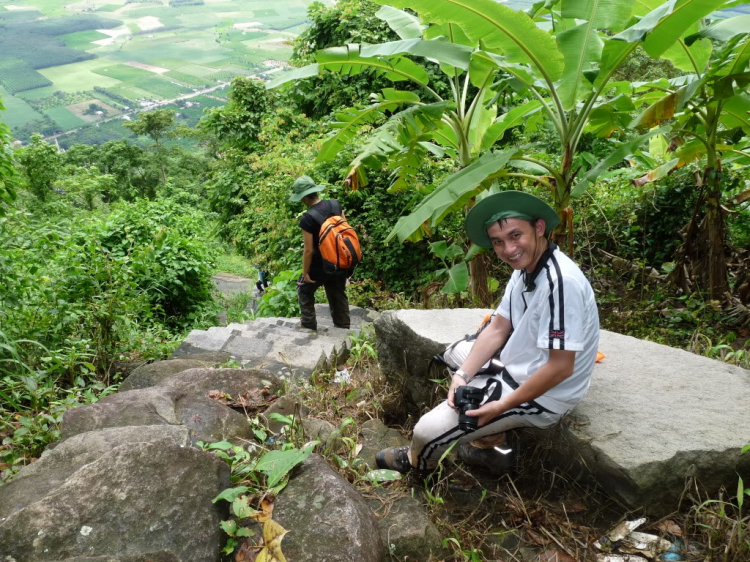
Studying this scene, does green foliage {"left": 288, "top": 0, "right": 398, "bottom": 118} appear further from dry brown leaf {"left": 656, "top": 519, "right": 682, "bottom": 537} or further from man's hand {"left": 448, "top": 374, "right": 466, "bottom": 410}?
dry brown leaf {"left": 656, "top": 519, "right": 682, "bottom": 537}

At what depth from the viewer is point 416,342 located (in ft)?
11.3

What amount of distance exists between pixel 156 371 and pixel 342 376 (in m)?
1.49

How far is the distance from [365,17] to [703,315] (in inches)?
439

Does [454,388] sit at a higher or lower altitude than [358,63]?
lower

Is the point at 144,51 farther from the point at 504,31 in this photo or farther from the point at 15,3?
the point at 504,31

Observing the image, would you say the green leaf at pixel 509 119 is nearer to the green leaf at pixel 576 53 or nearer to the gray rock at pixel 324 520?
the green leaf at pixel 576 53

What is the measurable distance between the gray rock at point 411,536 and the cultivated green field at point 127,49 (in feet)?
205

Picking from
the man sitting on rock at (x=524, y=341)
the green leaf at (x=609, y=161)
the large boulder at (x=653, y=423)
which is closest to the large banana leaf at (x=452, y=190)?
the green leaf at (x=609, y=161)

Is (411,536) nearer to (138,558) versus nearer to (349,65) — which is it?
(138,558)

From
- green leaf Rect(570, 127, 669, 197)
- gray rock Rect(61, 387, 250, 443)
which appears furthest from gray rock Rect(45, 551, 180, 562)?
green leaf Rect(570, 127, 669, 197)

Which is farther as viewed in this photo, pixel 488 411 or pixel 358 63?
pixel 358 63

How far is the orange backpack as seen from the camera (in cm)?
544

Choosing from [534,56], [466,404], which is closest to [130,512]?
[466,404]

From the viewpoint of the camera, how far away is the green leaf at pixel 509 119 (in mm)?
4621
